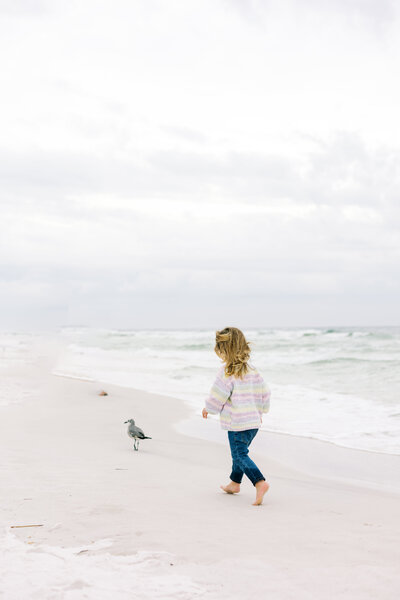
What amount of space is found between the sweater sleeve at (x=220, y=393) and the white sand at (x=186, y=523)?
800mm

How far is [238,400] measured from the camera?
5035 millimetres

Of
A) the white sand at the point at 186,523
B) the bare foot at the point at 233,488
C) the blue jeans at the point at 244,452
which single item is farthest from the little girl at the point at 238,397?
the white sand at the point at 186,523

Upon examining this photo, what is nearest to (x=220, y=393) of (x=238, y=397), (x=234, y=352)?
(x=238, y=397)

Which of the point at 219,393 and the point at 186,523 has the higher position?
the point at 219,393

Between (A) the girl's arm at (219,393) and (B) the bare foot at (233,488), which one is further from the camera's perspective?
(B) the bare foot at (233,488)

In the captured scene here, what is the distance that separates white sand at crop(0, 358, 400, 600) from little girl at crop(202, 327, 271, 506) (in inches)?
16.7

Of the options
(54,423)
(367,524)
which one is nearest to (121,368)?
(54,423)

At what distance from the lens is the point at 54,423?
9.17 metres

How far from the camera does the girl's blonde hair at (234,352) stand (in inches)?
197

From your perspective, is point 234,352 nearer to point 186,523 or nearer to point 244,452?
point 244,452

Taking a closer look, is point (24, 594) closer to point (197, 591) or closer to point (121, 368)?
point (197, 591)

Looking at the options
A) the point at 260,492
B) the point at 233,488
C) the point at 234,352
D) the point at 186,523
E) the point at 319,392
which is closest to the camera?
the point at 186,523

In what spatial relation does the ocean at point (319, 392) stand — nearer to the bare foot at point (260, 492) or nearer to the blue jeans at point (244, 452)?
the blue jeans at point (244, 452)

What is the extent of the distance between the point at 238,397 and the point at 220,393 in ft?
0.54
